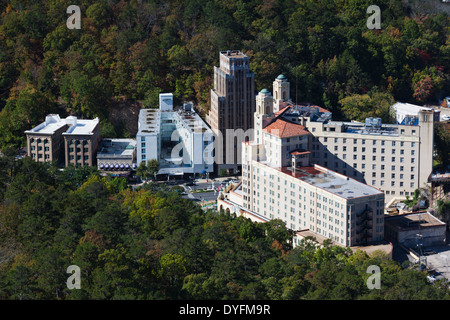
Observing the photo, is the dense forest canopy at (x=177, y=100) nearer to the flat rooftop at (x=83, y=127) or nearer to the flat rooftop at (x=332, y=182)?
the flat rooftop at (x=83, y=127)

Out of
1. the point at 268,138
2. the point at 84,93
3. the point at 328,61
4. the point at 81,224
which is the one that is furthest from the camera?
the point at 328,61

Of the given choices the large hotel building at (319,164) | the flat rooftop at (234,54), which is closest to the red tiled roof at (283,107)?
the large hotel building at (319,164)

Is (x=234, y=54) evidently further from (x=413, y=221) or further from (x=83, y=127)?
(x=413, y=221)

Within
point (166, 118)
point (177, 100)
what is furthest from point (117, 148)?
point (177, 100)

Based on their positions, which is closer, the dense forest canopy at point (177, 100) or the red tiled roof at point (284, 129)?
the dense forest canopy at point (177, 100)
